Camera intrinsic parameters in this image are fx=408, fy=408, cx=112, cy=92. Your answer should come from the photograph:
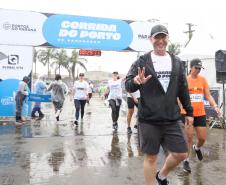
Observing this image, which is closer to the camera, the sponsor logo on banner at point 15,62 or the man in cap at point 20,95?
the man in cap at point 20,95

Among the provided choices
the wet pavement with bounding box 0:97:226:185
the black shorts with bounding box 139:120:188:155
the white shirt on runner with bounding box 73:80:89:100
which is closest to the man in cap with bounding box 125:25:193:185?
the black shorts with bounding box 139:120:188:155

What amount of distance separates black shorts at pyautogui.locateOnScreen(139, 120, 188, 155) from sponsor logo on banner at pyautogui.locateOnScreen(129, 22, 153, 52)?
10.2 metres

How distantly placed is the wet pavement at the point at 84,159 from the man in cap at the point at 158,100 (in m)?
1.18

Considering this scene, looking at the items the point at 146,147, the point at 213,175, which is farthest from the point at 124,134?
the point at 146,147

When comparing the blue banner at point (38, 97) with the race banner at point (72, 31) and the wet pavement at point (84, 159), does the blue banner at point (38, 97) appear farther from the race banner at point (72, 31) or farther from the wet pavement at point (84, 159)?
the wet pavement at point (84, 159)

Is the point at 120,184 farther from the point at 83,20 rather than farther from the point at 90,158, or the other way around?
the point at 83,20

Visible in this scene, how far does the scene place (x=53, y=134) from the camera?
34.5 ft

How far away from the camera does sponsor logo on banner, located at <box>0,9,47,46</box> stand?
42.8ft

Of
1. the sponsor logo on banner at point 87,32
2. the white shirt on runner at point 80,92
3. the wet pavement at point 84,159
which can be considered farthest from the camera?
the sponsor logo on banner at point 87,32

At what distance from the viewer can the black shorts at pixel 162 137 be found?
14.3ft

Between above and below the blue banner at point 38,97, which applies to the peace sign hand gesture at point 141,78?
above

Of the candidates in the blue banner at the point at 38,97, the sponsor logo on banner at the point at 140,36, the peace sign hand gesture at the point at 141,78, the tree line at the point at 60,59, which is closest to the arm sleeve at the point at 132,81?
the peace sign hand gesture at the point at 141,78

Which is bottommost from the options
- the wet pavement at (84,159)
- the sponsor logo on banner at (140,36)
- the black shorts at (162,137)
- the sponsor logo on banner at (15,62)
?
the wet pavement at (84,159)

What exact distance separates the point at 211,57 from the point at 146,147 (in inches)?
381
